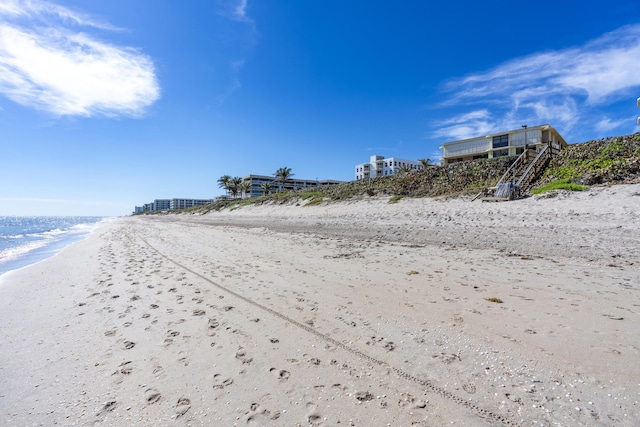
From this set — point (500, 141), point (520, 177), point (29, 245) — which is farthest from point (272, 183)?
point (520, 177)

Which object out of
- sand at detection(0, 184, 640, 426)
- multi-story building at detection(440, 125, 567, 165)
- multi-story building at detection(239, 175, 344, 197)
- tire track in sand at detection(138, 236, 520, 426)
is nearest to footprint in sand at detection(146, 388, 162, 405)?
sand at detection(0, 184, 640, 426)

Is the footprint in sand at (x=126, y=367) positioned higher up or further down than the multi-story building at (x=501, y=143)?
further down

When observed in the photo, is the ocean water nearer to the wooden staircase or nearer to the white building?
the wooden staircase

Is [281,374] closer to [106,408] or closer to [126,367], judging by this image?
[106,408]

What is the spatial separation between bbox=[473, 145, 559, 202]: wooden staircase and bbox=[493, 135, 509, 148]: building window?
1189 inches

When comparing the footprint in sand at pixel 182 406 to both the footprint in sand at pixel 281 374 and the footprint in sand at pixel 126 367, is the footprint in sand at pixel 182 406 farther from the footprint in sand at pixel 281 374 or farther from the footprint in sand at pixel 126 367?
the footprint in sand at pixel 126 367

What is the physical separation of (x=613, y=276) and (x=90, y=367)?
30.6 feet

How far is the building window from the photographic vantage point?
4903 cm

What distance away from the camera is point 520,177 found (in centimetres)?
1842

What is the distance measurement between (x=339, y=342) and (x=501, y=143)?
57277 mm

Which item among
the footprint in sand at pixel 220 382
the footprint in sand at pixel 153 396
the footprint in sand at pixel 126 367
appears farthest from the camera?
the footprint in sand at pixel 126 367

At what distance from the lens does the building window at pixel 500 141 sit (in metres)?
49.0

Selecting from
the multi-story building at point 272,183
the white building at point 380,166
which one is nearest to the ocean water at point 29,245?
the multi-story building at point 272,183

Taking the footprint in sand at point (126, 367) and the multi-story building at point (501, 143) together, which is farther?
the multi-story building at point (501, 143)
